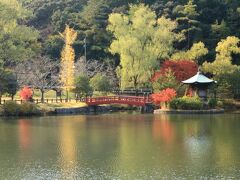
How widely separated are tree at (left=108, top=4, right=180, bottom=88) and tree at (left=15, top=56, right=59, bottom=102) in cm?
714

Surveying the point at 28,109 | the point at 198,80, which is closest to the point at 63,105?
the point at 28,109

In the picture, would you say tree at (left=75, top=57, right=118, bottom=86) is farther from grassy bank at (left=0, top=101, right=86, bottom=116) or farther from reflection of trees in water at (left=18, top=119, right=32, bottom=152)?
reflection of trees in water at (left=18, top=119, right=32, bottom=152)

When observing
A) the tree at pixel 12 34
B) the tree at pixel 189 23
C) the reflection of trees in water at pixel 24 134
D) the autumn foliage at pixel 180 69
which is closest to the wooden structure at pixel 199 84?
the autumn foliage at pixel 180 69

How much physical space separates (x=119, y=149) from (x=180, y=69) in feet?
81.3

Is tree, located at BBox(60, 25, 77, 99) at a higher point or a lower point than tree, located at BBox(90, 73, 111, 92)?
higher

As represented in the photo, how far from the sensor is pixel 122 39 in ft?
166

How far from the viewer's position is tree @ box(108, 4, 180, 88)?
5038 centimetres

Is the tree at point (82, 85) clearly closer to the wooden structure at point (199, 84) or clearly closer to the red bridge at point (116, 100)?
the red bridge at point (116, 100)

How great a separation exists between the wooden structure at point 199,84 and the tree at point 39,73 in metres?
12.4

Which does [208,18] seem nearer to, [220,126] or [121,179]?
[220,126]

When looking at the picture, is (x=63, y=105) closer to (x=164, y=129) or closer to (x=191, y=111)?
(x=191, y=111)

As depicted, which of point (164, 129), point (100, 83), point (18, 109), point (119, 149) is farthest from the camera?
point (100, 83)

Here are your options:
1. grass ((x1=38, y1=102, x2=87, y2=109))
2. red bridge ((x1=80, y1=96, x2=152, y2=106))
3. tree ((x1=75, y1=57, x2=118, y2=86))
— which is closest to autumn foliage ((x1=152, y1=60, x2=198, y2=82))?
red bridge ((x1=80, y1=96, x2=152, y2=106))

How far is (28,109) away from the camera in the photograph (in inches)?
1623
